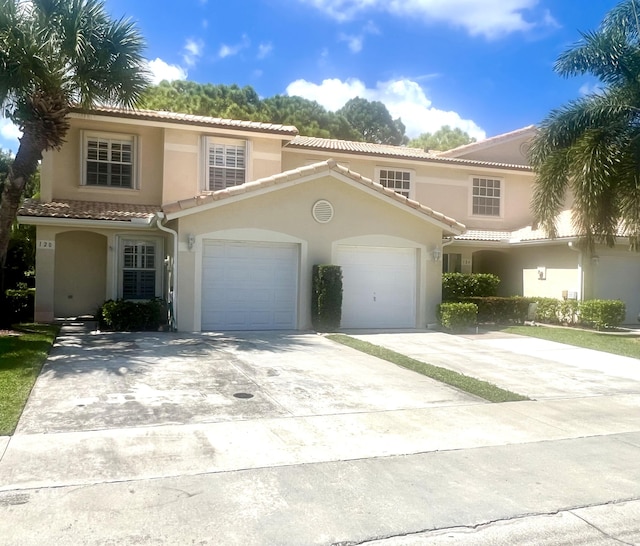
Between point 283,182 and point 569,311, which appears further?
point 569,311

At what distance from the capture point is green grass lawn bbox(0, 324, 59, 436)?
6780mm

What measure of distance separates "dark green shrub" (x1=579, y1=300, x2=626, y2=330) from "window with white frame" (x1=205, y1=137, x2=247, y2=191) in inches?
439

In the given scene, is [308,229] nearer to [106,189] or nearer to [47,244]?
[106,189]

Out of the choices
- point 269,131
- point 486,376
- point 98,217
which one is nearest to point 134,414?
point 486,376

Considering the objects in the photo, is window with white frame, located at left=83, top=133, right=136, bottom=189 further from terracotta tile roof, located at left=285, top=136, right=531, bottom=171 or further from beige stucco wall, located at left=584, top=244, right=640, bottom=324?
beige stucco wall, located at left=584, top=244, right=640, bottom=324

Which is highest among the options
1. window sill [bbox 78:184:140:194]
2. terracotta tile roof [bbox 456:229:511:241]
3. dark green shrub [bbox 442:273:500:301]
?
window sill [bbox 78:184:140:194]

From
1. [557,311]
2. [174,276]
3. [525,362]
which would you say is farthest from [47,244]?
[557,311]

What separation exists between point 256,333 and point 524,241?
10504 millimetres

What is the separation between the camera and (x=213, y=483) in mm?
4973

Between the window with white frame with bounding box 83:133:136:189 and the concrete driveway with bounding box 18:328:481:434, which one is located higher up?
the window with white frame with bounding box 83:133:136:189

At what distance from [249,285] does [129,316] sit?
2.99m

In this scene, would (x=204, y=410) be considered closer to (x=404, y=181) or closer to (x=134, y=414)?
(x=134, y=414)

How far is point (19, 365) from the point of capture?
9.36 m

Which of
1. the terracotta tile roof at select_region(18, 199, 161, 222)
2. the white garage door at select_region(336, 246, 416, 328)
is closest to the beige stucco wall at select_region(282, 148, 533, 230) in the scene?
the white garage door at select_region(336, 246, 416, 328)
